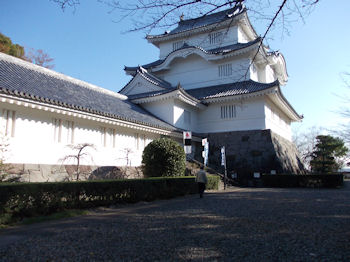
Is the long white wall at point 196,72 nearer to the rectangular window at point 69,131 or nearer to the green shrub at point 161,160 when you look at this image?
the green shrub at point 161,160

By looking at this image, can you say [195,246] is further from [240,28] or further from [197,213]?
[240,28]

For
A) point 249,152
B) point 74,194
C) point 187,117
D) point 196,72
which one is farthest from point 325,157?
point 74,194

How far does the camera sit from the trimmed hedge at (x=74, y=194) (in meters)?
6.23

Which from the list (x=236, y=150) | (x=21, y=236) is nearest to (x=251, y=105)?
(x=236, y=150)

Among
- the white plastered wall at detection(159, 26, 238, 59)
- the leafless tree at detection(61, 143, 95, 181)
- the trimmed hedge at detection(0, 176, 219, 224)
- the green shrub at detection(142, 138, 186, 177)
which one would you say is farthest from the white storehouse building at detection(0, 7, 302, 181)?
the trimmed hedge at detection(0, 176, 219, 224)

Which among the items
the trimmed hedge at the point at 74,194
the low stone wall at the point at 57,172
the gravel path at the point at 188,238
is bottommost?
the gravel path at the point at 188,238

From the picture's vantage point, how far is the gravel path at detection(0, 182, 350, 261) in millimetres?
3826

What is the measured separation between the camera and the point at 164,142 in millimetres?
12852

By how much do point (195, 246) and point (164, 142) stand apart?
8.76 meters

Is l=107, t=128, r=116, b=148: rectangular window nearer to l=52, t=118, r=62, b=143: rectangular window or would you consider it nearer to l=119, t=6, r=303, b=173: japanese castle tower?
l=52, t=118, r=62, b=143: rectangular window

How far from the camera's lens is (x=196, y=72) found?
24.9m

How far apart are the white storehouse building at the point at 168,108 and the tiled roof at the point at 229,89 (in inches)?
3.9

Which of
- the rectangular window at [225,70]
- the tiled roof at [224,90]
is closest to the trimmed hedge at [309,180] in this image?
the tiled roof at [224,90]

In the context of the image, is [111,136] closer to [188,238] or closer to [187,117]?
[187,117]
